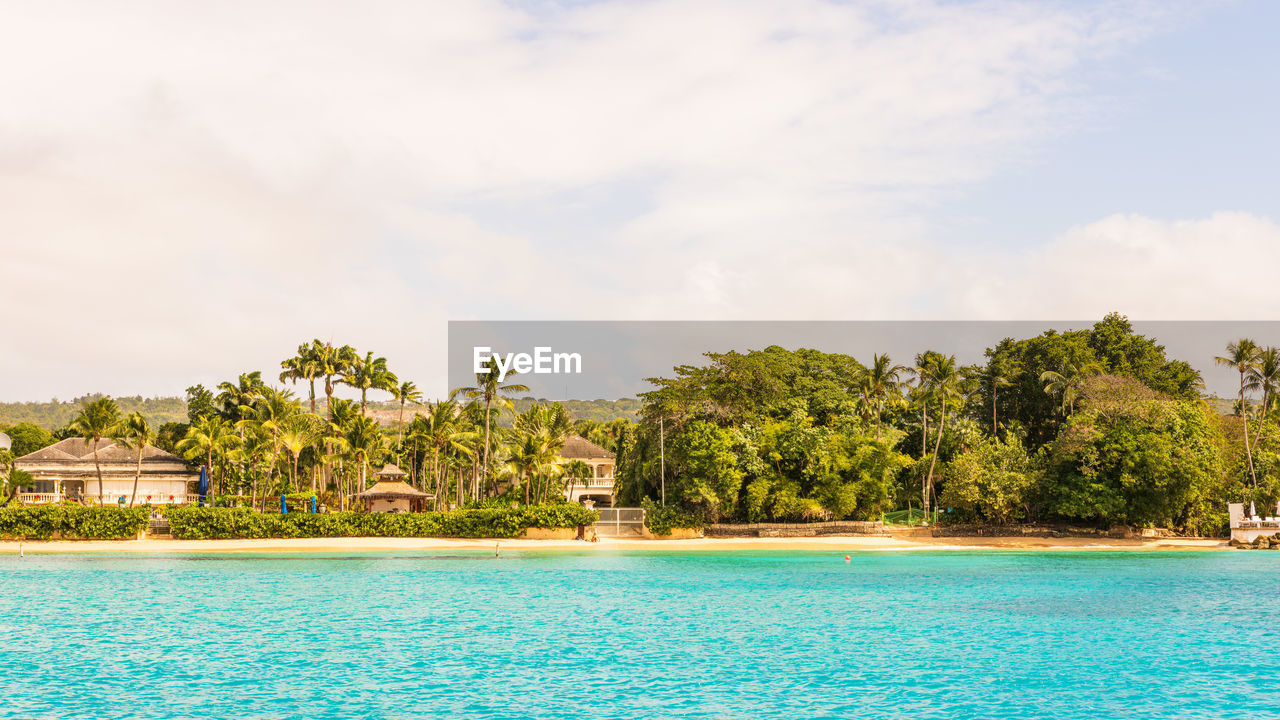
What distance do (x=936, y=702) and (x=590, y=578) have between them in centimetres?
1993

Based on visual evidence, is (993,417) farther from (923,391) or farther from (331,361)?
(331,361)

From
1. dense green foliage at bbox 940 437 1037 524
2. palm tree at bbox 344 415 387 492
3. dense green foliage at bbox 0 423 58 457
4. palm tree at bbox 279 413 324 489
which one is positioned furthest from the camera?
dense green foliage at bbox 0 423 58 457

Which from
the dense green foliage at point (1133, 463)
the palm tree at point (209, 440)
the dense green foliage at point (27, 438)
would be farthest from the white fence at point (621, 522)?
the dense green foliage at point (27, 438)

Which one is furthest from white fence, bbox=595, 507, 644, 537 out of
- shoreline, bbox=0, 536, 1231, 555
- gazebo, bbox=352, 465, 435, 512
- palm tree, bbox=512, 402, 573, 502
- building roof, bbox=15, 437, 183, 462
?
building roof, bbox=15, 437, 183, 462

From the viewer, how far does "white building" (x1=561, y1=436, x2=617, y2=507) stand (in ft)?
249

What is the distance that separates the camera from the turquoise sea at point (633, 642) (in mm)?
17547

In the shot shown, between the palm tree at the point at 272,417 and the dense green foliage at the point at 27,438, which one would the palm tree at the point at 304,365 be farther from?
the dense green foliage at the point at 27,438

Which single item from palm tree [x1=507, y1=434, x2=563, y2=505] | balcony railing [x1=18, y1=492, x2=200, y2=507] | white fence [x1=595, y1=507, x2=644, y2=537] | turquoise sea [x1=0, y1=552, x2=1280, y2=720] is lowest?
turquoise sea [x1=0, y1=552, x2=1280, y2=720]

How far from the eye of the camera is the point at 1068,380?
5947 cm

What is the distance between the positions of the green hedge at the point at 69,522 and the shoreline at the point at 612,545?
541 millimetres

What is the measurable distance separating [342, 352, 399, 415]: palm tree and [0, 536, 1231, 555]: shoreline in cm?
2543

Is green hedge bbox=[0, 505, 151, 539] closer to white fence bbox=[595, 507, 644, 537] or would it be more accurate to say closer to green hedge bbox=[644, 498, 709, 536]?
white fence bbox=[595, 507, 644, 537]

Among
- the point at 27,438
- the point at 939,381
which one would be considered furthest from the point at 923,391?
the point at 27,438

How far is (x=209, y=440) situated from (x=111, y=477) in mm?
11738
